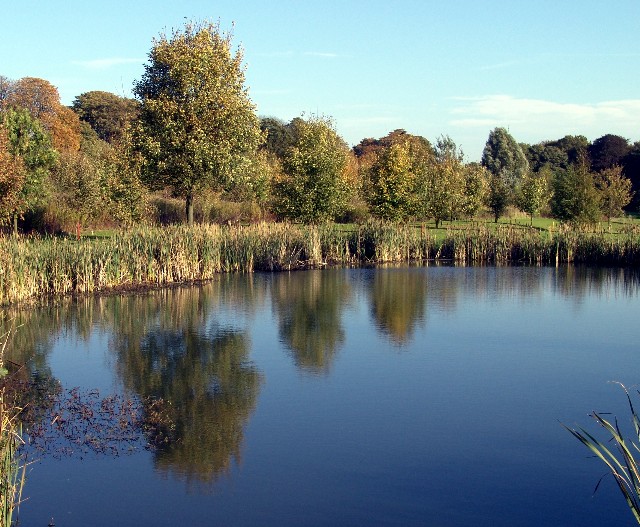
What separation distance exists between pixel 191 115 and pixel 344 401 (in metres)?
15.2

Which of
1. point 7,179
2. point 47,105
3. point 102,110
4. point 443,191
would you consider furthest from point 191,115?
point 102,110

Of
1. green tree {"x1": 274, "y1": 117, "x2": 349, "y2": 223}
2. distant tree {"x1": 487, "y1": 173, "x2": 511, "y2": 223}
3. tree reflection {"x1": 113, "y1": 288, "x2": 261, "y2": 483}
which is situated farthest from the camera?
distant tree {"x1": 487, "y1": 173, "x2": 511, "y2": 223}

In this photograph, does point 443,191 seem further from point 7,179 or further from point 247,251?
point 7,179

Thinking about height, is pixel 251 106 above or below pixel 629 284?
above

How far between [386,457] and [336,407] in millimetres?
1819

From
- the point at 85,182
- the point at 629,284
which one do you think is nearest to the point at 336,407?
the point at 629,284

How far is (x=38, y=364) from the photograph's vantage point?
38.8 ft

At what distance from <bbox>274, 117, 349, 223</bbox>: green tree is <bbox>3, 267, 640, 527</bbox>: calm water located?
→ 10.7m

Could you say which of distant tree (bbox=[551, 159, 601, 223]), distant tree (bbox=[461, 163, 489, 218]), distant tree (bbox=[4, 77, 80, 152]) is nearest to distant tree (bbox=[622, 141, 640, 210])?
distant tree (bbox=[461, 163, 489, 218])

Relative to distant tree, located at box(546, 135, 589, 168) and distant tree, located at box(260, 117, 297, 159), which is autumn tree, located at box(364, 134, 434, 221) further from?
distant tree, located at box(546, 135, 589, 168)

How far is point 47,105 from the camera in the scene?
173 ft

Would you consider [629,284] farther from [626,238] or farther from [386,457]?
[386,457]

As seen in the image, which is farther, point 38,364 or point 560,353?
point 560,353

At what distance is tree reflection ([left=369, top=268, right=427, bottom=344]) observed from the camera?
14938mm
